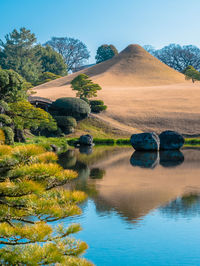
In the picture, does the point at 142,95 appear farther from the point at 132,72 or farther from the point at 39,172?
the point at 39,172

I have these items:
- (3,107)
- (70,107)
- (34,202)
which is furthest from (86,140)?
(34,202)

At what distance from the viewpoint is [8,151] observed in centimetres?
438

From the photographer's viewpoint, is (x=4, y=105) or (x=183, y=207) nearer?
(x=183, y=207)

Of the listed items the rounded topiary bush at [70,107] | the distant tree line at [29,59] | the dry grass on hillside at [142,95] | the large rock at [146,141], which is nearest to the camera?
the large rock at [146,141]

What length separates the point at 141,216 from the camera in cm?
1064

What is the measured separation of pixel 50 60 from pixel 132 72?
2278 centimetres

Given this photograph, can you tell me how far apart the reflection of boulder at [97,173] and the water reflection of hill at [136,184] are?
5.9 inches

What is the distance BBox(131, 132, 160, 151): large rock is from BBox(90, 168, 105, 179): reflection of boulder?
32.8 feet

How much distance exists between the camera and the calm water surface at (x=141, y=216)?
7939 millimetres

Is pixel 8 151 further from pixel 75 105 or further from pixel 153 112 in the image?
pixel 153 112

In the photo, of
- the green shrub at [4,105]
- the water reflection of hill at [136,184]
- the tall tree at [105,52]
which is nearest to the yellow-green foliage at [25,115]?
the green shrub at [4,105]

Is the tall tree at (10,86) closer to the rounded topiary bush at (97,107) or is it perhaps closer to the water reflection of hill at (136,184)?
the water reflection of hill at (136,184)

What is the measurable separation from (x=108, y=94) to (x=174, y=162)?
41895mm

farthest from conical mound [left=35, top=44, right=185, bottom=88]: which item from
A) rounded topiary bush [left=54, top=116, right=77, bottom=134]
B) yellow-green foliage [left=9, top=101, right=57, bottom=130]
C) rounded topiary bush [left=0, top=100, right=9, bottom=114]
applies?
rounded topiary bush [left=0, top=100, right=9, bottom=114]
